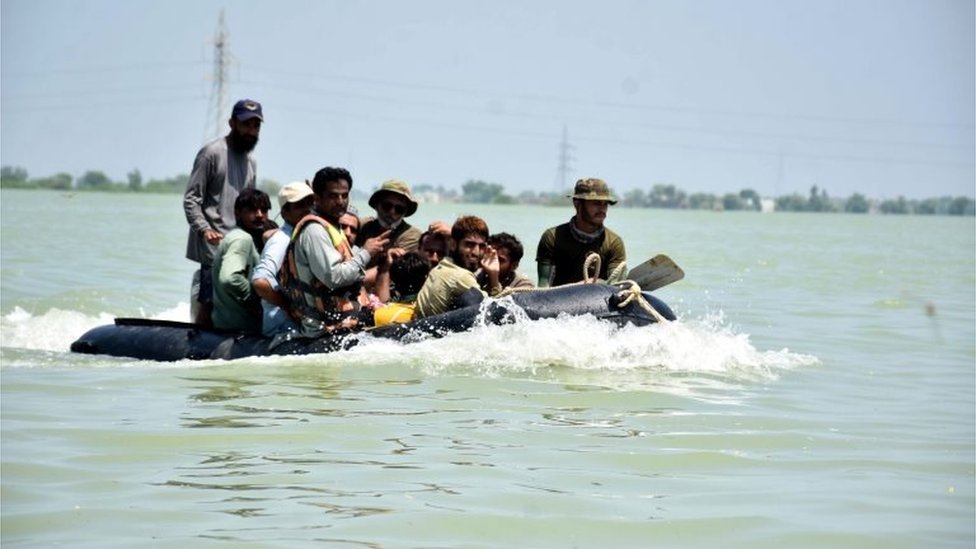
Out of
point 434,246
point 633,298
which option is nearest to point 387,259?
point 434,246

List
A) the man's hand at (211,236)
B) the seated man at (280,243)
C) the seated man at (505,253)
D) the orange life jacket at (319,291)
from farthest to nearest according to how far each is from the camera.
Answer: the man's hand at (211,236)
the seated man at (505,253)
the seated man at (280,243)
the orange life jacket at (319,291)

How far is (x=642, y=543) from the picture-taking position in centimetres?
569

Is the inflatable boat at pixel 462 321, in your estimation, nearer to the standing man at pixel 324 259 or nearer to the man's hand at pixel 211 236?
the standing man at pixel 324 259

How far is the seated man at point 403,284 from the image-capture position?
32.6 feet

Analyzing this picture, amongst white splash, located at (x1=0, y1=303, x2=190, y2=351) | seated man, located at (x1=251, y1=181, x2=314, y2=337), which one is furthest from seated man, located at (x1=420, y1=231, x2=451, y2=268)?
white splash, located at (x1=0, y1=303, x2=190, y2=351)

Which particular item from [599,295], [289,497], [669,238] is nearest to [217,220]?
[599,295]

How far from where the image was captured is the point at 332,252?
29.9ft

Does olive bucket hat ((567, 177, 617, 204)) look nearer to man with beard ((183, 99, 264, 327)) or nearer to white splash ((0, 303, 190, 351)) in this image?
man with beard ((183, 99, 264, 327))

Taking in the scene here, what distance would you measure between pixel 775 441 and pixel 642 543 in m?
2.22

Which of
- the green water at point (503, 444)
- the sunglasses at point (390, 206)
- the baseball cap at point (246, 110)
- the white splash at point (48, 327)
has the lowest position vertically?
the white splash at point (48, 327)

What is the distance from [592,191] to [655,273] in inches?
30.2

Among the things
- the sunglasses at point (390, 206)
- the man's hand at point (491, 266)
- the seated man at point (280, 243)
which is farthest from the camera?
the sunglasses at point (390, 206)

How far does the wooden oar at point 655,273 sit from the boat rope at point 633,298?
17.9 inches

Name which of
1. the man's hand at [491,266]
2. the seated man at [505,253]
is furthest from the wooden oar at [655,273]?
the man's hand at [491,266]
